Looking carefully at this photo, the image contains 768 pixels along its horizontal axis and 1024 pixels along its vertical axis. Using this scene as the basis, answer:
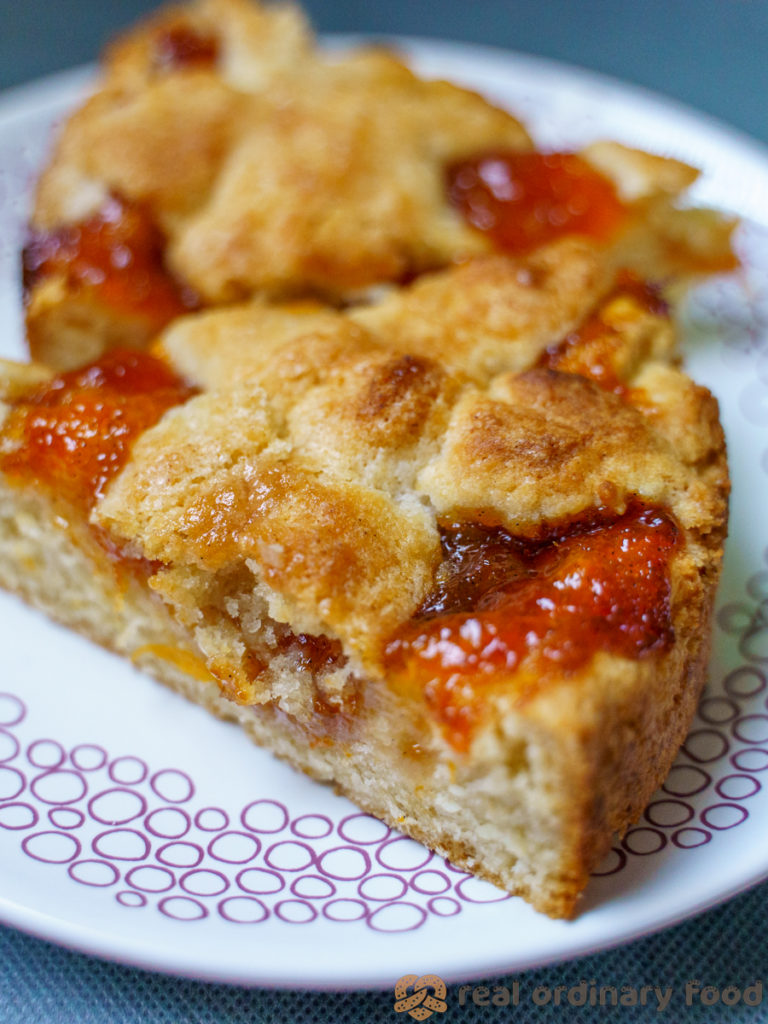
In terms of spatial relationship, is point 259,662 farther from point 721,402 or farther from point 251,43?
point 251,43

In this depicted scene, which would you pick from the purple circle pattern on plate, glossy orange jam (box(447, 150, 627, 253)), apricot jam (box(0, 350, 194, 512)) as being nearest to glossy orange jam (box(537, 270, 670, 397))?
glossy orange jam (box(447, 150, 627, 253))

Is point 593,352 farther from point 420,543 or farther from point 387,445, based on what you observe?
point 420,543

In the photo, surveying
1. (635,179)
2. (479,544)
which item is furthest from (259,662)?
(635,179)

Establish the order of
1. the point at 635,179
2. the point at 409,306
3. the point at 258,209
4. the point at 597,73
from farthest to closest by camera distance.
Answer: the point at 597,73 < the point at 635,179 < the point at 258,209 < the point at 409,306

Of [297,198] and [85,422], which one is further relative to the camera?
[297,198]

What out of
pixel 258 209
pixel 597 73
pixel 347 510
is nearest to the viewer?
pixel 347 510

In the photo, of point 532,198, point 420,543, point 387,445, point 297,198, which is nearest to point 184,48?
point 297,198
